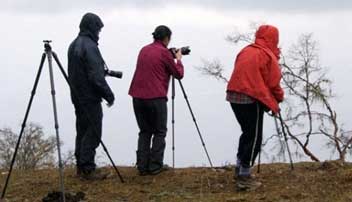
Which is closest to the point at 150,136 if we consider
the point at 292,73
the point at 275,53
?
the point at 275,53

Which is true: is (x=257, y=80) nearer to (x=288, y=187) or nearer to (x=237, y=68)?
(x=237, y=68)

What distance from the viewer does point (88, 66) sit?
8922 mm

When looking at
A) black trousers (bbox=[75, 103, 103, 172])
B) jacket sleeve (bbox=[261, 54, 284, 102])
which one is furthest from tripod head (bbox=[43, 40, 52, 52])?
jacket sleeve (bbox=[261, 54, 284, 102])

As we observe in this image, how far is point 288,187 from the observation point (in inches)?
332

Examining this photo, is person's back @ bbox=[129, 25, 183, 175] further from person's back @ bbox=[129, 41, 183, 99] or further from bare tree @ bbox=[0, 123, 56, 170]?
bare tree @ bbox=[0, 123, 56, 170]

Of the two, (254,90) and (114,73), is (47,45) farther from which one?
(254,90)

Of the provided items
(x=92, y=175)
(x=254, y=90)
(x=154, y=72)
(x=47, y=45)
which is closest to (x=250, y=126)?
(x=254, y=90)

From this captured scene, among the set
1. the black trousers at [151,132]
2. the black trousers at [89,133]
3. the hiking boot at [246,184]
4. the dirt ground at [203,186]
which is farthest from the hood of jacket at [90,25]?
the hiking boot at [246,184]

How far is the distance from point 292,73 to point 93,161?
38.1ft

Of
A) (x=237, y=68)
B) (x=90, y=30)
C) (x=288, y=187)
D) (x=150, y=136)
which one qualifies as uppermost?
(x=90, y=30)

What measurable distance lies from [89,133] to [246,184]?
7.35 ft

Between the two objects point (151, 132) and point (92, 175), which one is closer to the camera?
point (92, 175)

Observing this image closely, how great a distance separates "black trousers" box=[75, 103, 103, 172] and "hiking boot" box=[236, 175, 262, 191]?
1953mm

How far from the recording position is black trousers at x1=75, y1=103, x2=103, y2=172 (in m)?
9.02
